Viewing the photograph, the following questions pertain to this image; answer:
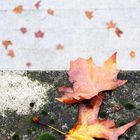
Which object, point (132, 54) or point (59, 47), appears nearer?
point (132, 54)

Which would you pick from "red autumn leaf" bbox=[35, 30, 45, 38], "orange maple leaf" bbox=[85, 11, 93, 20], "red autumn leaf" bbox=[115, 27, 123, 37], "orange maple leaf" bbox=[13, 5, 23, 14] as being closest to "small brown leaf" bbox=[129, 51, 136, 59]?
"red autumn leaf" bbox=[115, 27, 123, 37]

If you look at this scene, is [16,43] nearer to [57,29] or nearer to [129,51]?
[57,29]

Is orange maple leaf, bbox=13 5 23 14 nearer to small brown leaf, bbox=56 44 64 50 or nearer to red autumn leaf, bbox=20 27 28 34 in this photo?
red autumn leaf, bbox=20 27 28 34

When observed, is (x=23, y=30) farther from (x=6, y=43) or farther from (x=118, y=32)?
(x=118, y=32)

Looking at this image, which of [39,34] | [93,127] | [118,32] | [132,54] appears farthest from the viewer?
[39,34]

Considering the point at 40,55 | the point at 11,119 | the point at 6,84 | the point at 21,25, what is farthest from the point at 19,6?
the point at 11,119

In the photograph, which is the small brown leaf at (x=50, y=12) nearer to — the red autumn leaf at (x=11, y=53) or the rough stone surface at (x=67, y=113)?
the red autumn leaf at (x=11, y=53)

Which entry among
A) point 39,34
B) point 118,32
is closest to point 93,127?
point 118,32
